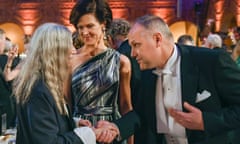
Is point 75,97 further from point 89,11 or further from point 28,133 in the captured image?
point 28,133

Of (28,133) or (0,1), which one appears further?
(0,1)

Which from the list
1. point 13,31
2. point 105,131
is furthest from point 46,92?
point 13,31

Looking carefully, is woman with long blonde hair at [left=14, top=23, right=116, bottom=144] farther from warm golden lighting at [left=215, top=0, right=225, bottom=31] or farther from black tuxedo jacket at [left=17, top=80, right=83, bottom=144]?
warm golden lighting at [left=215, top=0, right=225, bottom=31]

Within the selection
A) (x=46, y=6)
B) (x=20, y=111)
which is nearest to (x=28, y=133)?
(x=20, y=111)

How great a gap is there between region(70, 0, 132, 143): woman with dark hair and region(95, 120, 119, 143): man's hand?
246 mm

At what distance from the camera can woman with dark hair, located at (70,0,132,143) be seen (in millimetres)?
2277

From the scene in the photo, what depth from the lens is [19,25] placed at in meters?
17.2

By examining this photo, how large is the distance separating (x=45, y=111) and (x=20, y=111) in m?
0.12

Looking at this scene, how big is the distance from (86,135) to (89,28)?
0.72 metres

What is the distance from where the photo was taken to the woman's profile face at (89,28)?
226 cm

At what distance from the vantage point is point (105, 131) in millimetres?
1970

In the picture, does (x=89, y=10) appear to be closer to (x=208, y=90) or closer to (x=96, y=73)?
(x=96, y=73)

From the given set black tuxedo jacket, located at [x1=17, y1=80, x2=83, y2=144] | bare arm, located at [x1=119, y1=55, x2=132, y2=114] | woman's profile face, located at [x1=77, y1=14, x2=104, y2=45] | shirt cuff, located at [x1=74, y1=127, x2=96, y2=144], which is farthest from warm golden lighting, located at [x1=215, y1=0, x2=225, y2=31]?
black tuxedo jacket, located at [x1=17, y1=80, x2=83, y2=144]

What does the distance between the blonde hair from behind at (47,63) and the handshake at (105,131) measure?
306 millimetres
